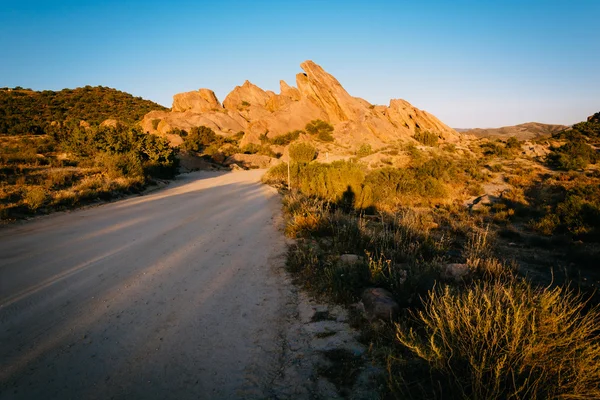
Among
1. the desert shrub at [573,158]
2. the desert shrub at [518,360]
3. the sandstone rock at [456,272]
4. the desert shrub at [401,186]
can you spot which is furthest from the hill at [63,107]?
the desert shrub at [573,158]

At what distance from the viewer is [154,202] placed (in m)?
11.5

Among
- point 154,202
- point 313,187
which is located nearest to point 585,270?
point 313,187

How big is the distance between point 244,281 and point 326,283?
1.47 m

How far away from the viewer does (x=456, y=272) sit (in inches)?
189

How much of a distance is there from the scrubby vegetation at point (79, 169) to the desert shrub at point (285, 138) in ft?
71.3

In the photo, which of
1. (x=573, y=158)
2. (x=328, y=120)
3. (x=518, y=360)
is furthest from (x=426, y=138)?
(x=518, y=360)

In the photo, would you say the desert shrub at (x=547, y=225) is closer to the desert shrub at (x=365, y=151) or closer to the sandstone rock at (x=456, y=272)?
the sandstone rock at (x=456, y=272)

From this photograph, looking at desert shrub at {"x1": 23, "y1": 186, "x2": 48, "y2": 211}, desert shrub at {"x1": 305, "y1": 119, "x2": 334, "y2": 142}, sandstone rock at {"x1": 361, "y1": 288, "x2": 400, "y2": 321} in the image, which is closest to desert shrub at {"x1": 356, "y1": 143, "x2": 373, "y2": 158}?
desert shrub at {"x1": 305, "y1": 119, "x2": 334, "y2": 142}

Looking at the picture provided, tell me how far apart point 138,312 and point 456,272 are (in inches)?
196

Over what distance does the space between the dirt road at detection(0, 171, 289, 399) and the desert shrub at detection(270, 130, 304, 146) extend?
33.9 m

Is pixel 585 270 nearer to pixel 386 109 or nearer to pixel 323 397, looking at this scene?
pixel 323 397

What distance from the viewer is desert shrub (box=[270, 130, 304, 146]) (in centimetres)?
4044

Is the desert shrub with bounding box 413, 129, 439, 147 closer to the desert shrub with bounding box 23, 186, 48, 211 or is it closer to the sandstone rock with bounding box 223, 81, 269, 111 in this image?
the desert shrub with bounding box 23, 186, 48, 211

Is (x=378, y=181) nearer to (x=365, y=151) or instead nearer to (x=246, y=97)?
(x=365, y=151)
